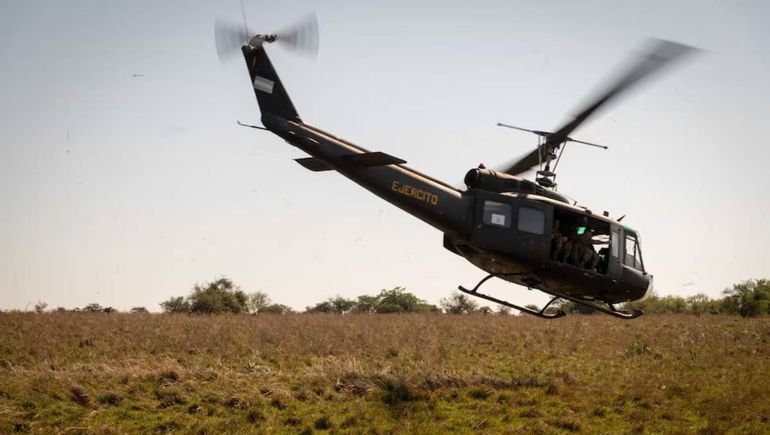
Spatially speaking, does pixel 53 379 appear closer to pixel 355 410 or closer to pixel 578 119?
pixel 355 410

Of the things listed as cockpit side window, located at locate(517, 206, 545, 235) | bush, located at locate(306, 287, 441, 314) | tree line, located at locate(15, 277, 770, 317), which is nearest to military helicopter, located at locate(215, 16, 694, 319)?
cockpit side window, located at locate(517, 206, 545, 235)

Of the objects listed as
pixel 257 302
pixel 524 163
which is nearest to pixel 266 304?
pixel 257 302

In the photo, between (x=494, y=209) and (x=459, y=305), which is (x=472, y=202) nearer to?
(x=494, y=209)

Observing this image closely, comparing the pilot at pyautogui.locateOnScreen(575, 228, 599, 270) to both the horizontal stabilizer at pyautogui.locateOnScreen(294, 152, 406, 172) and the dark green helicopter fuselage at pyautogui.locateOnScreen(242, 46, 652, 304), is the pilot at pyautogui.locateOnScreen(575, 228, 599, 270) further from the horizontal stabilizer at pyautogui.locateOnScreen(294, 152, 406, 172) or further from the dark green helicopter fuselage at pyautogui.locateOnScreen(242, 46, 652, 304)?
the horizontal stabilizer at pyautogui.locateOnScreen(294, 152, 406, 172)

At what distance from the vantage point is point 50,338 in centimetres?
2777

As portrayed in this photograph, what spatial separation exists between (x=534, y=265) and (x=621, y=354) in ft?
33.6

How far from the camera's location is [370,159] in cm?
1817

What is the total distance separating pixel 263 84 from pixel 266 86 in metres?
0.11

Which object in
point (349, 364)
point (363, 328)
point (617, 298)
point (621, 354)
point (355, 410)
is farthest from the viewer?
point (363, 328)

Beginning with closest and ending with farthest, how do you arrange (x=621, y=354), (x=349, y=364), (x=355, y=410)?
(x=355, y=410) → (x=349, y=364) → (x=621, y=354)

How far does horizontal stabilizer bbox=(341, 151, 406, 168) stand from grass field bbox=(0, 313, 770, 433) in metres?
5.68

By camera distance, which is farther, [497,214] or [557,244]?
[557,244]

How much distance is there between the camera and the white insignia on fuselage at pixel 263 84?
19312 mm

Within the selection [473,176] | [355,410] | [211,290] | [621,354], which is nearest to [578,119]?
[473,176]
